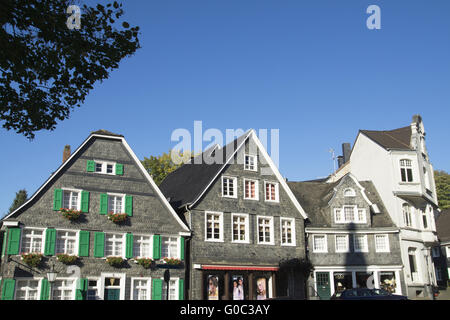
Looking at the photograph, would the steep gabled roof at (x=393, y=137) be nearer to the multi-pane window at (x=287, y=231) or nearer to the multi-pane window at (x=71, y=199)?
the multi-pane window at (x=287, y=231)

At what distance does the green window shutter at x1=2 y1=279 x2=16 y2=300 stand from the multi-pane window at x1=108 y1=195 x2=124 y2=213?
6.55 meters

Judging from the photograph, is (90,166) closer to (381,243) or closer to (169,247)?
(169,247)

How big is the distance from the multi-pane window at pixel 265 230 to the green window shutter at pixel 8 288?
15655mm

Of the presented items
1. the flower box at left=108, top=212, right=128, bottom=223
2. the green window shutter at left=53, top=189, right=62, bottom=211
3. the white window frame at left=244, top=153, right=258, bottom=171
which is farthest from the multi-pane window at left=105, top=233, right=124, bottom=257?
the white window frame at left=244, top=153, right=258, bottom=171

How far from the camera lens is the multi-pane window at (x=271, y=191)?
3378 centimetres

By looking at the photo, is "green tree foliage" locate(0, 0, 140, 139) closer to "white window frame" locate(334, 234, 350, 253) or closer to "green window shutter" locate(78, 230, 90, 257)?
"green window shutter" locate(78, 230, 90, 257)

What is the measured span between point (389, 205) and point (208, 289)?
1663 cm

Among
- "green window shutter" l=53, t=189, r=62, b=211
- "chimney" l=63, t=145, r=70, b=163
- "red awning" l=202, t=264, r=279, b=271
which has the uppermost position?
"chimney" l=63, t=145, r=70, b=163

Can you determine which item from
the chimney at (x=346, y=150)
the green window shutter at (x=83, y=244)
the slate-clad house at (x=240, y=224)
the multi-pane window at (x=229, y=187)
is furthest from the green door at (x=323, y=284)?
the chimney at (x=346, y=150)

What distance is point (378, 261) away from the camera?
34.8 meters

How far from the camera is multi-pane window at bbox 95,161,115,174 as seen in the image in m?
28.4

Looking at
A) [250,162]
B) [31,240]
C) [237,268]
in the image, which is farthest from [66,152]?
[237,268]
